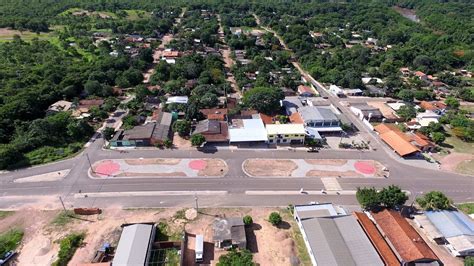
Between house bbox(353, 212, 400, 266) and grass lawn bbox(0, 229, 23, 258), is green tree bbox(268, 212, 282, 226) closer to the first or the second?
house bbox(353, 212, 400, 266)

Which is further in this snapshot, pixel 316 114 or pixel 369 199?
pixel 316 114

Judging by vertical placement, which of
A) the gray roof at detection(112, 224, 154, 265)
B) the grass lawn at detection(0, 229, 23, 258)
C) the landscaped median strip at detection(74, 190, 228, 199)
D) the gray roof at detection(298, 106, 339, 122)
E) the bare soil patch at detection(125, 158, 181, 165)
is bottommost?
the grass lawn at detection(0, 229, 23, 258)

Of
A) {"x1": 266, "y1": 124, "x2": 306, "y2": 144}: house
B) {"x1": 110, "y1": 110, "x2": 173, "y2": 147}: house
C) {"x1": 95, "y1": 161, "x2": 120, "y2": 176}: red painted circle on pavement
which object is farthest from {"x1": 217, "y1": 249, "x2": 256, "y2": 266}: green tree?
{"x1": 110, "y1": 110, "x2": 173, "y2": 147}: house

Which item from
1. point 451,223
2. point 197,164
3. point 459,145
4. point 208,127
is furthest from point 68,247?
point 459,145

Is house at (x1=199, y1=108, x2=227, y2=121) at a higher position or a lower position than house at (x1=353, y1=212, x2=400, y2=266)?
higher

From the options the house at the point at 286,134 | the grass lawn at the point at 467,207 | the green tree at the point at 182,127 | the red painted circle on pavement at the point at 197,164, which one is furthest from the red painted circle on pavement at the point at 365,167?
the green tree at the point at 182,127

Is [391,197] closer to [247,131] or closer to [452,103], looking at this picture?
[247,131]
